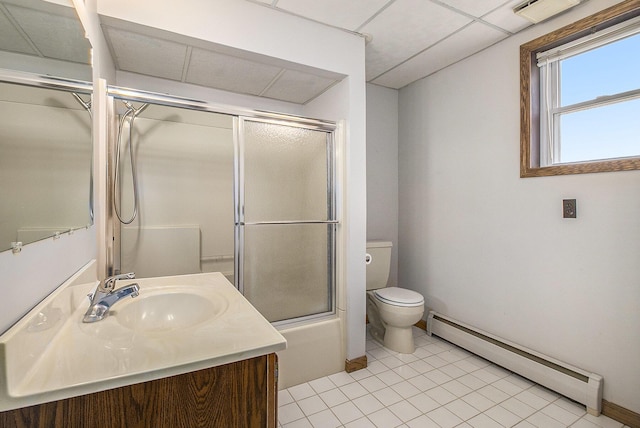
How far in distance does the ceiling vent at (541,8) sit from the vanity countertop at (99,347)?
2.24 m

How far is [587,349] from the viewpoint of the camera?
1.78 m

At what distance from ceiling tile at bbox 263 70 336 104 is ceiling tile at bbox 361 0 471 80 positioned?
17.5 inches

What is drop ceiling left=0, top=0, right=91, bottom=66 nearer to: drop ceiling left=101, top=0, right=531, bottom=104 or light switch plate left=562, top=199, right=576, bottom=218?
drop ceiling left=101, top=0, right=531, bottom=104

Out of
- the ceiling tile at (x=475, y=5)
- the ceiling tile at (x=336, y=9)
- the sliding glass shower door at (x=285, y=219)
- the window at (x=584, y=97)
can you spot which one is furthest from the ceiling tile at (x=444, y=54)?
the sliding glass shower door at (x=285, y=219)

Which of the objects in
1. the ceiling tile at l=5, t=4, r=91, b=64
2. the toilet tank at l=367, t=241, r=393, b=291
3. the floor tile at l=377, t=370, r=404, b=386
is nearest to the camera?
the ceiling tile at l=5, t=4, r=91, b=64

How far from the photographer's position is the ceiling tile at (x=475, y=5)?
1770 millimetres

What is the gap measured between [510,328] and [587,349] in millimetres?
436

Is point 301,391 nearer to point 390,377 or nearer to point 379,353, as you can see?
point 390,377

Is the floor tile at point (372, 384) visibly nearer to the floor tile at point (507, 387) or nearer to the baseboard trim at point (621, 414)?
the floor tile at point (507, 387)

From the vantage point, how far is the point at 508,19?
1.95 m

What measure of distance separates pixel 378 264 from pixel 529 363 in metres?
1.24

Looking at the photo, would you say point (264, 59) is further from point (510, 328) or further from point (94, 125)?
point (510, 328)

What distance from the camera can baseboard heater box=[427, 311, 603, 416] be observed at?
1.72m

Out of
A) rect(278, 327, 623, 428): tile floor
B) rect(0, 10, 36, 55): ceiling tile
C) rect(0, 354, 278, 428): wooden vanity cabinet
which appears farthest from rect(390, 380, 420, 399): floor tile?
rect(0, 10, 36, 55): ceiling tile
